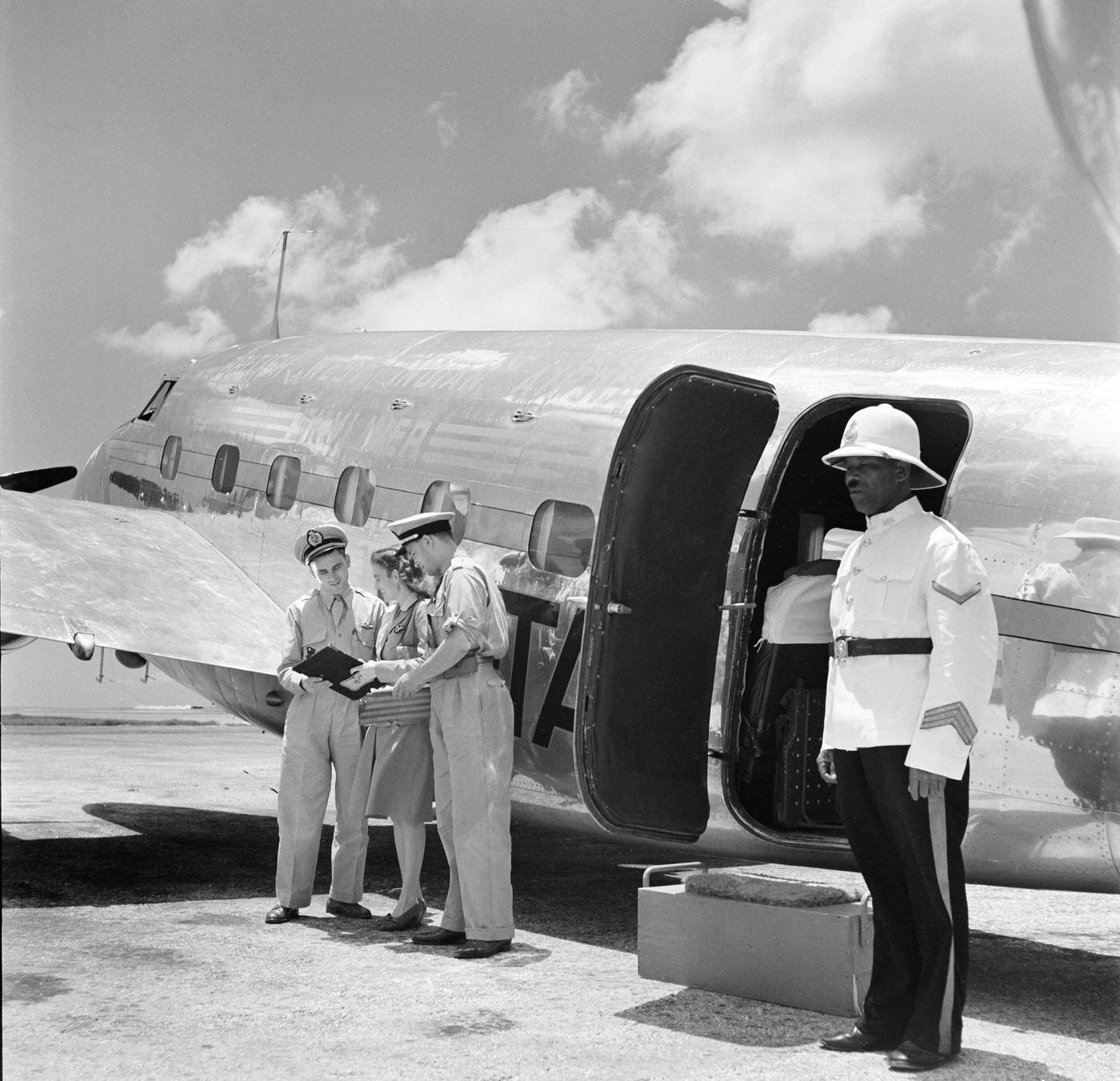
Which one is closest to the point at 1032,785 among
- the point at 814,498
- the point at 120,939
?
the point at 814,498

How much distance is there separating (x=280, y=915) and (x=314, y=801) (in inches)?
26.5

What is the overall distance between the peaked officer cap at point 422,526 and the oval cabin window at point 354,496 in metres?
1.98

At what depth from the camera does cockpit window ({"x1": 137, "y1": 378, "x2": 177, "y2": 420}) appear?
1231 centimetres

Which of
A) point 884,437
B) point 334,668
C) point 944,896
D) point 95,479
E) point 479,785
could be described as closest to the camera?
point 944,896

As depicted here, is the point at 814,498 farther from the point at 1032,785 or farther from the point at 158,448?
the point at 158,448

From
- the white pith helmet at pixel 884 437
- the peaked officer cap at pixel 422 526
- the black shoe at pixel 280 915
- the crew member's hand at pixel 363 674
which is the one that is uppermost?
the white pith helmet at pixel 884 437

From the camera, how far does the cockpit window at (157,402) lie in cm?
1231

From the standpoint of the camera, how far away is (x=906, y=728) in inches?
195

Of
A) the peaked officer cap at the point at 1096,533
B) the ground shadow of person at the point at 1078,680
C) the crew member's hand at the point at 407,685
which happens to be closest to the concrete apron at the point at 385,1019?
the ground shadow of person at the point at 1078,680

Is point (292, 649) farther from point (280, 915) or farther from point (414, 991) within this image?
point (414, 991)

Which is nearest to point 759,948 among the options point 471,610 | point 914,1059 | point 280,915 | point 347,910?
point 914,1059

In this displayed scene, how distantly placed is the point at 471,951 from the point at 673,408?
9.62ft

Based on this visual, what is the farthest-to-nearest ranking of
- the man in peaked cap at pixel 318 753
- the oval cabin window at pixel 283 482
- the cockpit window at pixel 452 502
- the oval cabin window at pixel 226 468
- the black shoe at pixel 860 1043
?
the oval cabin window at pixel 226 468, the oval cabin window at pixel 283 482, the cockpit window at pixel 452 502, the man in peaked cap at pixel 318 753, the black shoe at pixel 860 1043

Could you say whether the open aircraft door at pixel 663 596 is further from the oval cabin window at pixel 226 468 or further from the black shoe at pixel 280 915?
the oval cabin window at pixel 226 468
